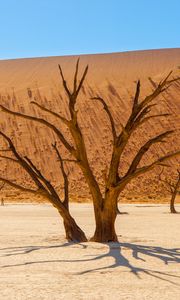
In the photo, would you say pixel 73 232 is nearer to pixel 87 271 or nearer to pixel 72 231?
pixel 72 231

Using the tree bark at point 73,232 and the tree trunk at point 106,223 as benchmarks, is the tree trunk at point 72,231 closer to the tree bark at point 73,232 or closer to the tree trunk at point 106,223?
the tree bark at point 73,232

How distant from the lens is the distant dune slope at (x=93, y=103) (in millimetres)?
57250

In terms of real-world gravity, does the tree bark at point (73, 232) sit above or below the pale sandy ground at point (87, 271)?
above

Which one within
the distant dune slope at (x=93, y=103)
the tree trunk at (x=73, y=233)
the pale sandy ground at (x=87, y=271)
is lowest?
the pale sandy ground at (x=87, y=271)

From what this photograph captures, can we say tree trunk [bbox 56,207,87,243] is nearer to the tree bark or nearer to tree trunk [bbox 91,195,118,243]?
the tree bark

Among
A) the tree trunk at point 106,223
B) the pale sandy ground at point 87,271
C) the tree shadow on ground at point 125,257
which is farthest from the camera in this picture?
the tree trunk at point 106,223

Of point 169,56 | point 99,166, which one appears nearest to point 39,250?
point 99,166

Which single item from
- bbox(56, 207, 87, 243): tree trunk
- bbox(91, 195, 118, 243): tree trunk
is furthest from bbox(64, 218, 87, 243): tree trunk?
bbox(91, 195, 118, 243): tree trunk

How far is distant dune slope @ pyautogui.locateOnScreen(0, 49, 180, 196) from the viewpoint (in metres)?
57.2

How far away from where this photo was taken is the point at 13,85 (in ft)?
265

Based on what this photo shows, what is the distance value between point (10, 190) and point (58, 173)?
18.2ft

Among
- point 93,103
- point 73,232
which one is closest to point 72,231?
point 73,232

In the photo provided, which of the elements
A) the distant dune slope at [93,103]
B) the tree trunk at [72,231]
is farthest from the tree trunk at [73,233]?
the distant dune slope at [93,103]

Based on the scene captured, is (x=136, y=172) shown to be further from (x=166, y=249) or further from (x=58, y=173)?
(x=58, y=173)
